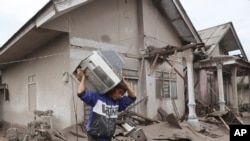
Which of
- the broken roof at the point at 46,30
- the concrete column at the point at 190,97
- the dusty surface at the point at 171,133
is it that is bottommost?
the dusty surface at the point at 171,133

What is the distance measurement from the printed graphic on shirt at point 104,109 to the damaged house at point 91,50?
4.78 m

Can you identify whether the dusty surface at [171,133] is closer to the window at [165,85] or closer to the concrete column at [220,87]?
the concrete column at [220,87]

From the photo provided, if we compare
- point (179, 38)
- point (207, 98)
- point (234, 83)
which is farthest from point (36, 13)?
point (207, 98)

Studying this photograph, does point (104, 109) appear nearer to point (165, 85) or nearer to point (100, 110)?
point (100, 110)

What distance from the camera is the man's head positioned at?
13.2 feet

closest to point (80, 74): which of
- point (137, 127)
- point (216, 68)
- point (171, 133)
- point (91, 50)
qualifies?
point (137, 127)

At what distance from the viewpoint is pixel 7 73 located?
13320 mm

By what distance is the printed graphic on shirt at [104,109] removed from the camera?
3.83 meters

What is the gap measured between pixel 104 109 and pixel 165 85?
9350 mm

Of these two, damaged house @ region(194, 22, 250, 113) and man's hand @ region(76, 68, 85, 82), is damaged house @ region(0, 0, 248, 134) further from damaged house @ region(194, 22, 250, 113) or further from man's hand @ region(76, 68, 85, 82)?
man's hand @ region(76, 68, 85, 82)

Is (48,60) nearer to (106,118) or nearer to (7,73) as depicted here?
(7,73)

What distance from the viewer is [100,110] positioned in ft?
12.6

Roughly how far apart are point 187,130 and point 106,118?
6.34m

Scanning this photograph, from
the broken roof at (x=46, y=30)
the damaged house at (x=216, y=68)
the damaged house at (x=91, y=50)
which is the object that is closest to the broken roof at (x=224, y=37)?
the damaged house at (x=216, y=68)
